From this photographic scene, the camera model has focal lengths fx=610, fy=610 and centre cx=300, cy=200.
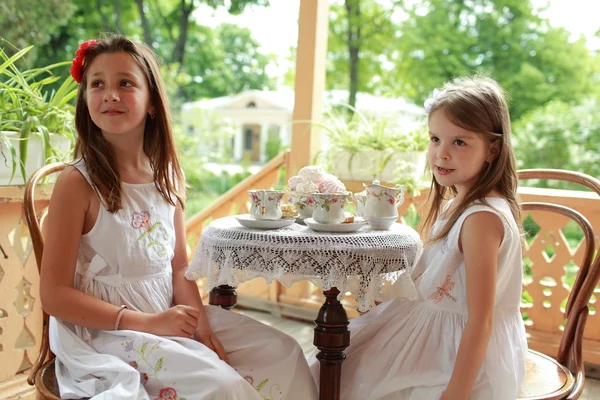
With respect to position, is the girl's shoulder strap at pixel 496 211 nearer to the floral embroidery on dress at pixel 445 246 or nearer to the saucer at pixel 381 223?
the floral embroidery on dress at pixel 445 246

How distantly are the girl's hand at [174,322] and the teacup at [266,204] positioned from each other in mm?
303

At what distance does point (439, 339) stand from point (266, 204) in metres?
0.56

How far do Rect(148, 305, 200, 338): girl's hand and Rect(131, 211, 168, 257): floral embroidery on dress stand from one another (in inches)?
8.5

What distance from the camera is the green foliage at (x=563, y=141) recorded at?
8.49m

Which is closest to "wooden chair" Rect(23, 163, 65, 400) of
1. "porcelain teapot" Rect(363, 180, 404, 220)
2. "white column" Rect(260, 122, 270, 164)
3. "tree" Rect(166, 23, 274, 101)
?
"porcelain teapot" Rect(363, 180, 404, 220)

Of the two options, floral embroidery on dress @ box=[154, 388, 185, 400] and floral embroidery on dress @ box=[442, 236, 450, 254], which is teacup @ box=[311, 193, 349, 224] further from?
floral embroidery on dress @ box=[154, 388, 185, 400]

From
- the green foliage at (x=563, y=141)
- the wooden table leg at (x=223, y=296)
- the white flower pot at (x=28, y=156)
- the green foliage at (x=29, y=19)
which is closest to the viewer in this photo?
the wooden table leg at (x=223, y=296)

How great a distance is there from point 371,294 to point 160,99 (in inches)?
31.3

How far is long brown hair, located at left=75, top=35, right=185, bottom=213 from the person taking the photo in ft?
5.07

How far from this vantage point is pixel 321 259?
1.42 meters

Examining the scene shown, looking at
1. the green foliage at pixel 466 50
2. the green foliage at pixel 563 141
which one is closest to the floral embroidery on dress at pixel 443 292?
the green foliage at pixel 563 141

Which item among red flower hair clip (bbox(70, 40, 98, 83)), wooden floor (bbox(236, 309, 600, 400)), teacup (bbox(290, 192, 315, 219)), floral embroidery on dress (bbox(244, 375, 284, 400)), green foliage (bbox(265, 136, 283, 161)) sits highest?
red flower hair clip (bbox(70, 40, 98, 83))

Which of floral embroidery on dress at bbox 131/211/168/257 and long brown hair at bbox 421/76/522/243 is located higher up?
long brown hair at bbox 421/76/522/243

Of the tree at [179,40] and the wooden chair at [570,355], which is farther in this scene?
the tree at [179,40]
